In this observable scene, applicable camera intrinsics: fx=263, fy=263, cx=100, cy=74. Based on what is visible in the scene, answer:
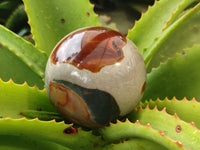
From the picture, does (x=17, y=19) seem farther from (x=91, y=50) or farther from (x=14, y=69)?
(x=91, y=50)

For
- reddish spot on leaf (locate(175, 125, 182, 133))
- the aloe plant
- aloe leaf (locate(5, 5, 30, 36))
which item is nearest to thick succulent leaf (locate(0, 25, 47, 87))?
the aloe plant

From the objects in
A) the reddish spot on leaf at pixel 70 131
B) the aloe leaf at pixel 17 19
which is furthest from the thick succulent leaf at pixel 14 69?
the aloe leaf at pixel 17 19

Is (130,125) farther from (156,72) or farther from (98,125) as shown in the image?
(156,72)

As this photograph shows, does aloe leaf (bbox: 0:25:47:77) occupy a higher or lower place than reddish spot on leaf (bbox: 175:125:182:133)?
higher

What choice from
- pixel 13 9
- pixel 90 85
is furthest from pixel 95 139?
pixel 13 9

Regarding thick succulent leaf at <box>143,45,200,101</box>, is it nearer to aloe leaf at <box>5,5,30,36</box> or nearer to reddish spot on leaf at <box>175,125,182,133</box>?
reddish spot on leaf at <box>175,125,182,133</box>

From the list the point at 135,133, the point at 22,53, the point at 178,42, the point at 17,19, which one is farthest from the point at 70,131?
the point at 17,19
